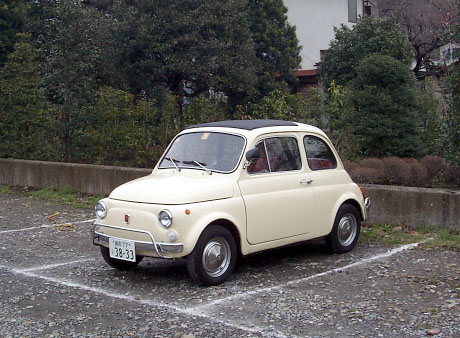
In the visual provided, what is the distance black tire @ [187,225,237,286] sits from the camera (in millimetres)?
6430

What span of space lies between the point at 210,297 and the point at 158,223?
0.91 metres

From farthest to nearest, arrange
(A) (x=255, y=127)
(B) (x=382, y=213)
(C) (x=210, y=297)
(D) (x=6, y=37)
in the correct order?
(D) (x=6, y=37), (B) (x=382, y=213), (A) (x=255, y=127), (C) (x=210, y=297)

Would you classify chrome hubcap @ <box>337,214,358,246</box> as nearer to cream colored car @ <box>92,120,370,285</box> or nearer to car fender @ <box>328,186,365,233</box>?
cream colored car @ <box>92,120,370,285</box>

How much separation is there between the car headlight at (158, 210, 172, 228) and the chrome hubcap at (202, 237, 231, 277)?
0.48 metres

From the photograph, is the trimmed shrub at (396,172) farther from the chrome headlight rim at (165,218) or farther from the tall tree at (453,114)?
the chrome headlight rim at (165,218)

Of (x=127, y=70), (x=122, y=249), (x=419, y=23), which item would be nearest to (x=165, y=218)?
(x=122, y=249)

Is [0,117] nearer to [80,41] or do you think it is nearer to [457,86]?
[80,41]

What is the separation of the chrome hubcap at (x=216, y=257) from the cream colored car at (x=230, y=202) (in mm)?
11

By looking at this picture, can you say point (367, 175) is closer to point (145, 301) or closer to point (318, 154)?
point (318, 154)

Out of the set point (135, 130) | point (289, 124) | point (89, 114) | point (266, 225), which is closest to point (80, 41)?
point (89, 114)

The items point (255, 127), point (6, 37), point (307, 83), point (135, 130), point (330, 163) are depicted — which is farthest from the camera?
point (307, 83)

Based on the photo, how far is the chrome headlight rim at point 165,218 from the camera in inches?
250

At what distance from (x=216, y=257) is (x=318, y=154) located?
2215 millimetres

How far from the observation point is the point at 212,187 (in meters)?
6.71
